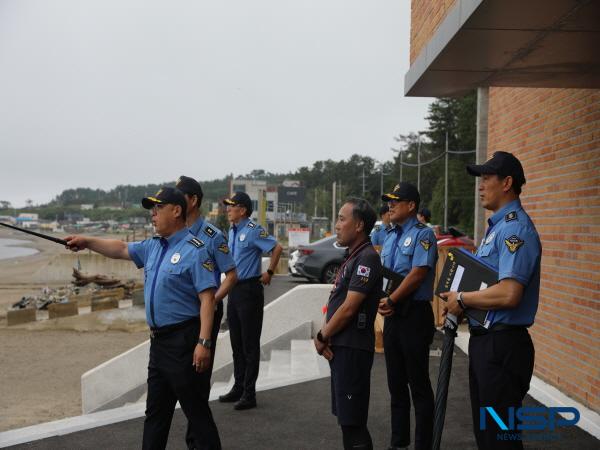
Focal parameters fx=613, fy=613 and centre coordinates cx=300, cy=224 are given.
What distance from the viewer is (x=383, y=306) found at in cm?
445

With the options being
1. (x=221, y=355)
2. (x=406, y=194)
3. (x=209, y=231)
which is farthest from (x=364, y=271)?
(x=221, y=355)

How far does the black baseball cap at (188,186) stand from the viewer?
198 inches

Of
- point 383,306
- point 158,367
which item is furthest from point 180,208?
point 383,306

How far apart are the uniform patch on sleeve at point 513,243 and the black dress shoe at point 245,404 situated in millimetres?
3515

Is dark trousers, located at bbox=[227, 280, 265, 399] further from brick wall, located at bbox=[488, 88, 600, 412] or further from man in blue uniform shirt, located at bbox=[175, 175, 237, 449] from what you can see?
brick wall, located at bbox=[488, 88, 600, 412]

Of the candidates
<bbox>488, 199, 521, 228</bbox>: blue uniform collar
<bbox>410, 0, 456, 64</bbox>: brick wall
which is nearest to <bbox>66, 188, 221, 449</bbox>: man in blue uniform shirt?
<bbox>488, 199, 521, 228</bbox>: blue uniform collar

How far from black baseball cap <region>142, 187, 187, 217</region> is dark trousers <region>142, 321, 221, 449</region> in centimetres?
81

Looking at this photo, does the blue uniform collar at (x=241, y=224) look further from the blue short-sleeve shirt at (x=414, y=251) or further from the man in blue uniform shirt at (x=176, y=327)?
the man in blue uniform shirt at (x=176, y=327)

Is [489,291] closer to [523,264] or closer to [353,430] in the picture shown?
[523,264]

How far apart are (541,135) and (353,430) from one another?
4122 mm

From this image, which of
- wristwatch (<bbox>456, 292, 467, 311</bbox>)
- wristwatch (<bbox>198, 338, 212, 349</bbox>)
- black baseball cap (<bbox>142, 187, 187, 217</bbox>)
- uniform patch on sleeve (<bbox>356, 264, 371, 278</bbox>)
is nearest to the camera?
wristwatch (<bbox>456, 292, 467, 311</bbox>)

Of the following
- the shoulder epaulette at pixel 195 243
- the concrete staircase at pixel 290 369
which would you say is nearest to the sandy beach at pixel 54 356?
the concrete staircase at pixel 290 369

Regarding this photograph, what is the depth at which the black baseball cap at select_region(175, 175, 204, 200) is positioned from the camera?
503 cm

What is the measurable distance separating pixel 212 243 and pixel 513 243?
7.99 feet
